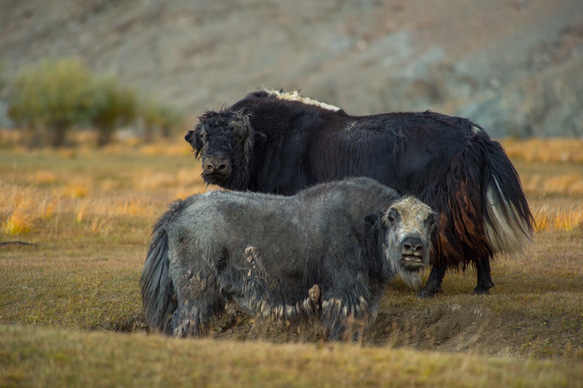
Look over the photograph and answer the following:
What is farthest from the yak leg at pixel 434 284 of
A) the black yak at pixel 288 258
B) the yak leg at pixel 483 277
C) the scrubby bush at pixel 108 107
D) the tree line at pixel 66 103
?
the scrubby bush at pixel 108 107

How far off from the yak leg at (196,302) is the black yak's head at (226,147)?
106 inches

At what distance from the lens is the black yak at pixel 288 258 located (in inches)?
315

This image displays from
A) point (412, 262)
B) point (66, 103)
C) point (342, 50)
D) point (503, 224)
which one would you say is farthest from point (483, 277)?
point (342, 50)

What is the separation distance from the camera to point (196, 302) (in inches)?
319

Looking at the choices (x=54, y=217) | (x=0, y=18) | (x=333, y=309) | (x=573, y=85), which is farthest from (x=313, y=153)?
(x=0, y=18)

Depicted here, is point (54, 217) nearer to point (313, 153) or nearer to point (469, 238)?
point (313, 153)

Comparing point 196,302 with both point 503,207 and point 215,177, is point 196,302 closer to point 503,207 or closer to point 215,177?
point 215,177

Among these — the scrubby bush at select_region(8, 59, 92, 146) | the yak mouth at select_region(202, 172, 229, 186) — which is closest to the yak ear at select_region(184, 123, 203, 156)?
the yak mouth at select_region(202, 172, 229, 186)

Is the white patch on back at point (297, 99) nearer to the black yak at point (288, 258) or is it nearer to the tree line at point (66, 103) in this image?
the black yak at point (288, 258)

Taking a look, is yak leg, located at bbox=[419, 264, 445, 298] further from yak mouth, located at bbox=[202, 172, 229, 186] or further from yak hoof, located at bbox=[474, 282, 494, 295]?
yak mouth, located at bbox=[202, 172, 229, 186]

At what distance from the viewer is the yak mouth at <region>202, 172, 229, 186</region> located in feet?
34.7

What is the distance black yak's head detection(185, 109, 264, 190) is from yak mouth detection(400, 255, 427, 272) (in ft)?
11.7

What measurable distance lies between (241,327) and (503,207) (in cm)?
386

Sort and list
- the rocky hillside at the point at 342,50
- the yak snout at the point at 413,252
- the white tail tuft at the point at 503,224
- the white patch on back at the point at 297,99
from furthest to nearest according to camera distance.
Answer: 1. the rocky hillside at the point at 342,50
2. the white patch on back at the point at 297,99
3. the white tail tuft at the point at 503,224
4. the yak snout at the point at 413,252
